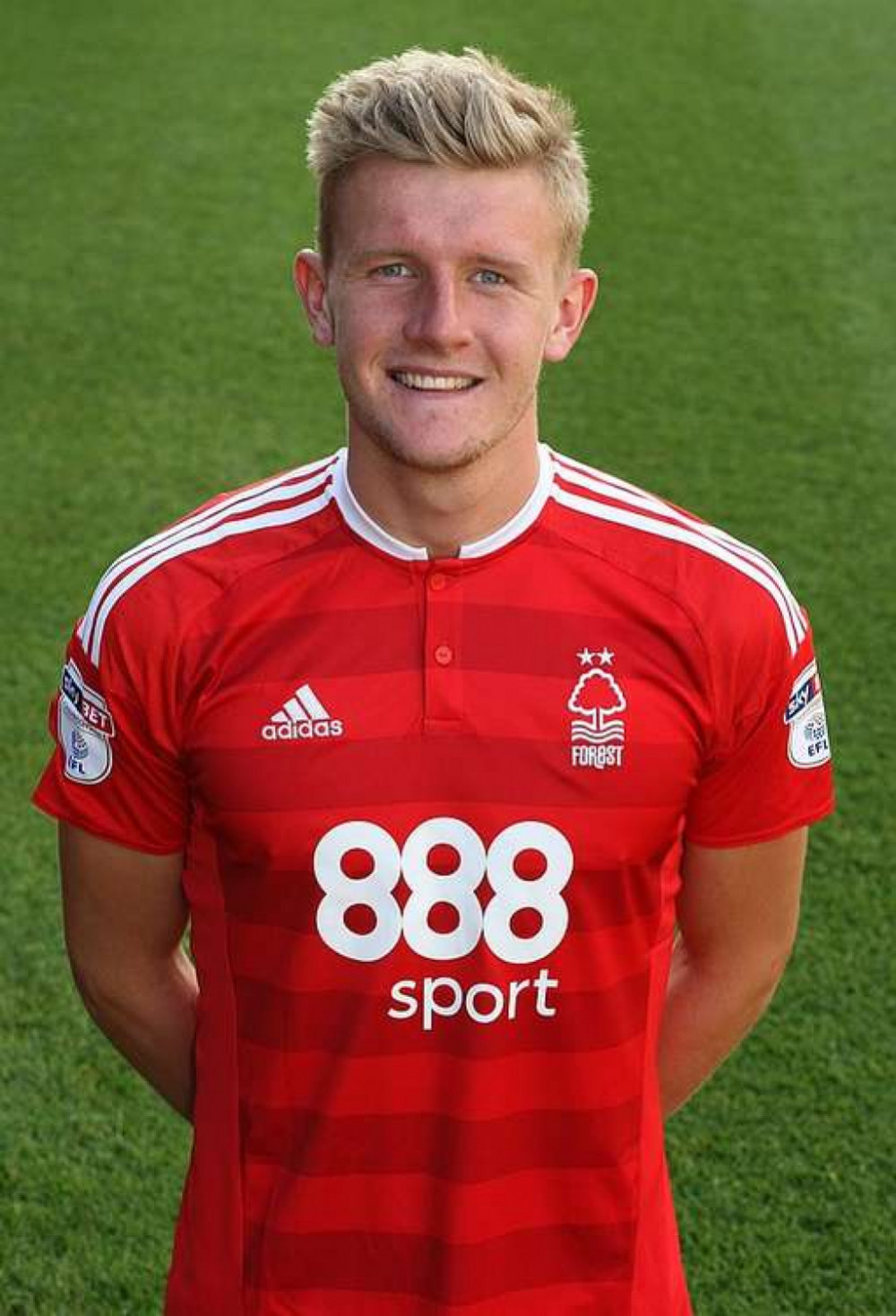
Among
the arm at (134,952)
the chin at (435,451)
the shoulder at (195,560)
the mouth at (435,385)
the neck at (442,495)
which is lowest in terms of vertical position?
the arm at (134,952)

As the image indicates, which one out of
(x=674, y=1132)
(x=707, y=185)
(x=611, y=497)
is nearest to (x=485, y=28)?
(x=707, y=185)

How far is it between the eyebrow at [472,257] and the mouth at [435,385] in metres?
0.12

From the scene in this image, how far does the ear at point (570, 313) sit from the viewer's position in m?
2.10

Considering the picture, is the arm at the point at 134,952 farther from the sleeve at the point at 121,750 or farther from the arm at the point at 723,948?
the arm at the point at 723,948

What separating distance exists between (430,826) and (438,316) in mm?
529

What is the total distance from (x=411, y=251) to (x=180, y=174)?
6.67 metres

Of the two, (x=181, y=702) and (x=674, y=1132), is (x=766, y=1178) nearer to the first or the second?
(x=674, y=1132)

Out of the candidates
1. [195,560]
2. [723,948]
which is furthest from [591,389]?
[195,560]

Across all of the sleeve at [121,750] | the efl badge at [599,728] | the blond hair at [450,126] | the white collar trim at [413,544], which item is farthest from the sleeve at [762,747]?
the sleeve at [121,750]

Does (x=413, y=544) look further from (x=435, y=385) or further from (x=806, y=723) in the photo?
(x=806, y=723)

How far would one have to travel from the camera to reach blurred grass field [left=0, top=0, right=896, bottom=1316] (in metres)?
3.69

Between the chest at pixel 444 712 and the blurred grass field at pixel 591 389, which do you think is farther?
the blurred grass field at pixel 591 389

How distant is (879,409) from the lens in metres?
6.46

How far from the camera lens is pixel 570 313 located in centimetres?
215
